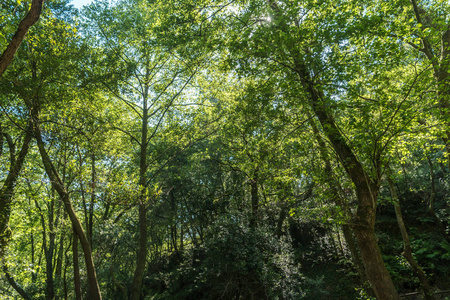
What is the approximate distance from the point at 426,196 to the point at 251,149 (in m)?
10.6

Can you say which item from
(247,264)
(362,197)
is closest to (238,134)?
(247,264)

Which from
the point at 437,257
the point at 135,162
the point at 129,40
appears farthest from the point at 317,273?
the point at 129,40

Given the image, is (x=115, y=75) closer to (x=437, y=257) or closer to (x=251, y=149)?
(x=251, y=149)

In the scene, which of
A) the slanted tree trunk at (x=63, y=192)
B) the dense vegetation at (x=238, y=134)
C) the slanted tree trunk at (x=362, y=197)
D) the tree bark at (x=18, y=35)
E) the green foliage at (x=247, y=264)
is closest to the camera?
the tree bark at (x=18, y=35)

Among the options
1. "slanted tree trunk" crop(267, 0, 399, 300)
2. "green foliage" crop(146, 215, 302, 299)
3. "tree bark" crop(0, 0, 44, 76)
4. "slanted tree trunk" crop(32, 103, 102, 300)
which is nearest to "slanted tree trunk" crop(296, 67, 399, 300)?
"slanted tree trunk" crop(267, 0, 399, 300)

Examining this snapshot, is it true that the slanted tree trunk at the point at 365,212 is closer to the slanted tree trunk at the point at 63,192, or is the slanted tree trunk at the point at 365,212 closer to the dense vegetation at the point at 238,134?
the dense vegetation at the point at 238,134

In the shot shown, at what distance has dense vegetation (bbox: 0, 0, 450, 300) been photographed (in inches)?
171

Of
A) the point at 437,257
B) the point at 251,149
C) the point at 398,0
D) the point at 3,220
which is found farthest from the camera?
the point at 437,257

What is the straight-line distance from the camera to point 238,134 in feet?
32.2

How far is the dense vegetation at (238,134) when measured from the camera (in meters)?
4.36

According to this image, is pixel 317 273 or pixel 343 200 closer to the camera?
pixel 343 200

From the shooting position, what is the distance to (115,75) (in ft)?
26.8

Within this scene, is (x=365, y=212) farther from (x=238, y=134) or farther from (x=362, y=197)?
(x=238, y=134)

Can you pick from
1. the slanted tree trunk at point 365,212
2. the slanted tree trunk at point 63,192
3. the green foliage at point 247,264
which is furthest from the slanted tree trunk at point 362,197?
the slanted tree trunk at point 63,192
